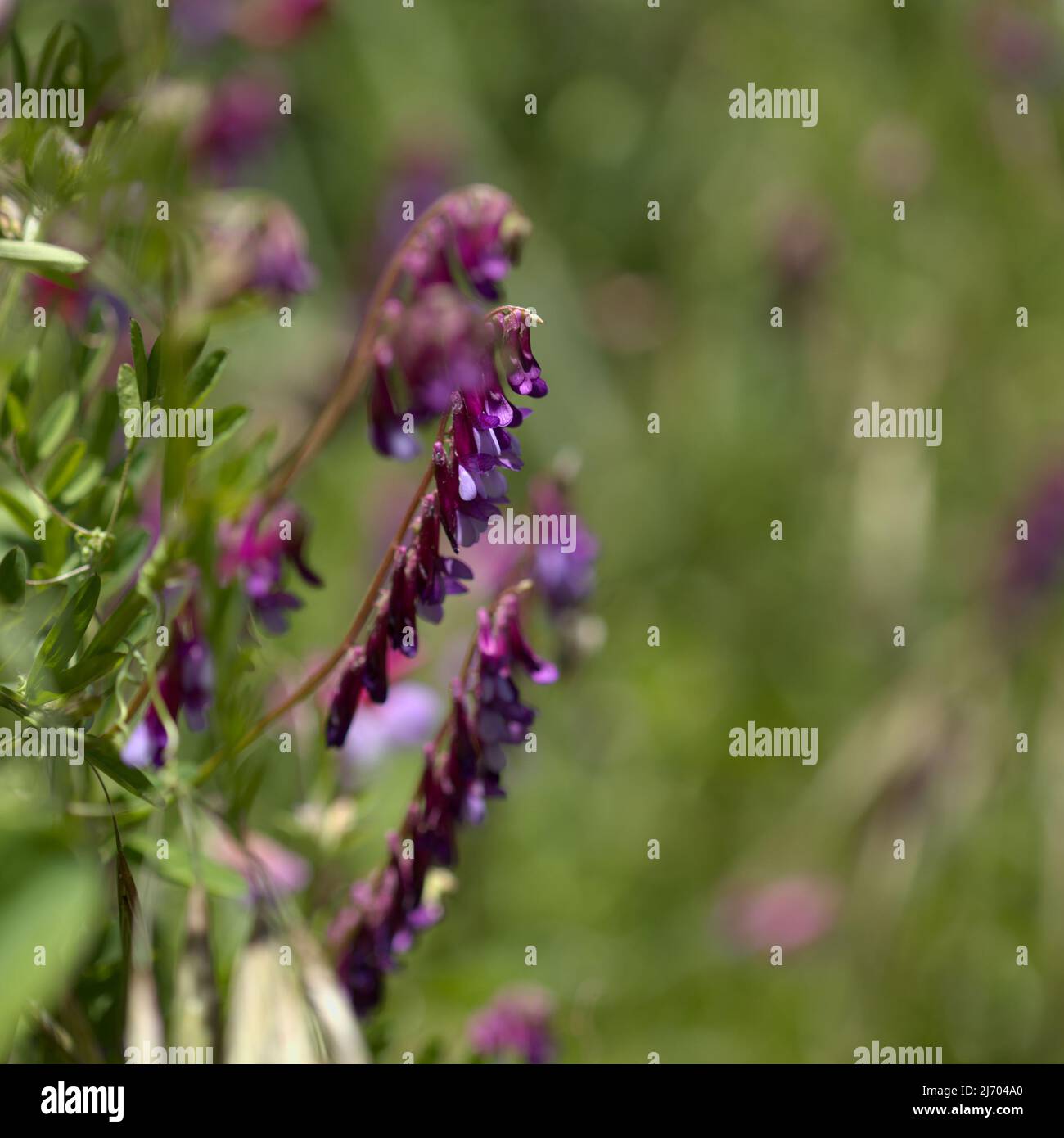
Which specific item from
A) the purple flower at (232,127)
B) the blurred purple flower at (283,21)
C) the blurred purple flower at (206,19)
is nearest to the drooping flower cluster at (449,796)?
the purple flower at (232,127)

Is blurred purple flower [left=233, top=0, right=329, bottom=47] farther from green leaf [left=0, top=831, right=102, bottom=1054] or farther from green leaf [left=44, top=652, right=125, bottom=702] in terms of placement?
green leaf [left=0, top=831, right=102, bottom=1054]

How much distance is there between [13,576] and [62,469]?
0.54 ft

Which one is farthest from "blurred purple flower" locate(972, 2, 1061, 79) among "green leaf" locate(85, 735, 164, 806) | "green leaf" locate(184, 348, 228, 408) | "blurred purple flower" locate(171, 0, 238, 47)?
"green leaf" locate(85, 735, 164, 806)

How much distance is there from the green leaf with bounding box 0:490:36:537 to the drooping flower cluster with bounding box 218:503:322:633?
161 millimetres

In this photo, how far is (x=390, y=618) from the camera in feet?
3.28

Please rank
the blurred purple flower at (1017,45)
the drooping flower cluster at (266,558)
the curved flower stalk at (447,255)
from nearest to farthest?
the drooping flower cluster at (266,558) → the curved flower stalk at (447,255) → the blurred purple flower at (1017,45)

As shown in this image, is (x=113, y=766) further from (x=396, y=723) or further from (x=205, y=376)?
(x=396, y=723)

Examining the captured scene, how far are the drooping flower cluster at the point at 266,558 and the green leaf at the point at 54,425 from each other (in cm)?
17

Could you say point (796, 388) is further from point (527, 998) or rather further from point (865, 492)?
point (527, 998)

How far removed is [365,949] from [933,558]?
3151 mm

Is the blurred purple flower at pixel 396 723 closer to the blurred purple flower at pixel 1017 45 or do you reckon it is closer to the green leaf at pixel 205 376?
the green leaf at pixel 205 376

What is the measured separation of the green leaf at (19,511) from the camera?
110cm

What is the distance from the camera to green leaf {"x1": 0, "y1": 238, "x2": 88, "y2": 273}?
0.91 meters

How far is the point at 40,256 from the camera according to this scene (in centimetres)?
91
